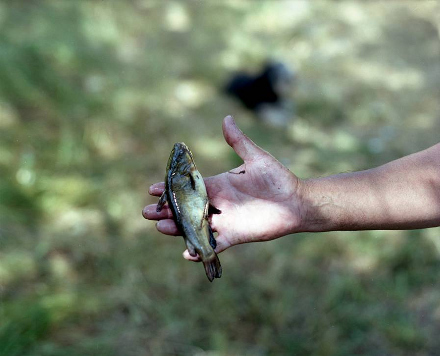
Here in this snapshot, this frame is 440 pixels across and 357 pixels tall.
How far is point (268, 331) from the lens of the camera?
4285 millimetres

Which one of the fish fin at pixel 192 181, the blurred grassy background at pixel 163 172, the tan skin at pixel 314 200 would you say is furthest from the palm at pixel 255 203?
the blurred grassy background at pixel 163 172

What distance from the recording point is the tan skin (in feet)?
9.02

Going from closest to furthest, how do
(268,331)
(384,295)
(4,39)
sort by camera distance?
(268,331) < (384,295) < (4,39)

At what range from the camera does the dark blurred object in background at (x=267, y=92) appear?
715cm

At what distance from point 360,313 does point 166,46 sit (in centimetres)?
531

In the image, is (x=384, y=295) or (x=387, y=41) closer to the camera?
(x=384, y=295)

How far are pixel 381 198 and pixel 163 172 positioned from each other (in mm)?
3337

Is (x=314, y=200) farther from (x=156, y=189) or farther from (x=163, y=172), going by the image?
(x=163, y=172)

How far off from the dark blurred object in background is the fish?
166 inches

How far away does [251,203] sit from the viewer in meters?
2.85

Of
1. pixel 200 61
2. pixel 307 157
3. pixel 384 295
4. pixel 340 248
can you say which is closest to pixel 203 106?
pixel 200 61

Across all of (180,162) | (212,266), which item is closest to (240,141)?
(180,162)

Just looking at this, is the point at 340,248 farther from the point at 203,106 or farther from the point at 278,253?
the point at 203,106

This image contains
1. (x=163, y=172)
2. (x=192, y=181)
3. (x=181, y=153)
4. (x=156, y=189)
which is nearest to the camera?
(x=192, y=181)
